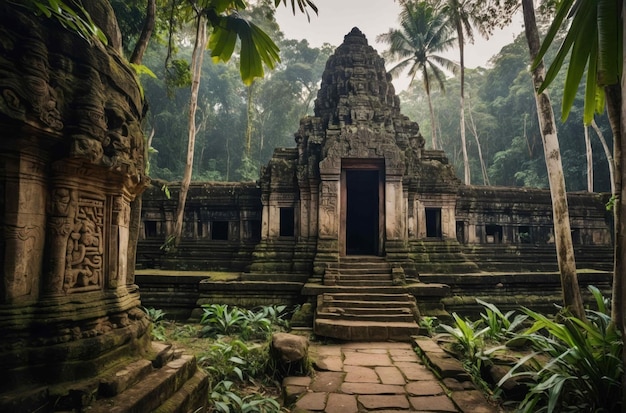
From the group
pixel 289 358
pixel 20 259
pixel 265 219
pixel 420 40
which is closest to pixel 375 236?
pixel 265 219

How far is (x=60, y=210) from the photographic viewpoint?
302 cm

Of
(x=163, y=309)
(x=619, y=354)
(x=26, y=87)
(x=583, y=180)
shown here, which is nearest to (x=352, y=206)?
(x=163, y=309)

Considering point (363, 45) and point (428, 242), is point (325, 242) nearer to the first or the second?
point (428, 242)

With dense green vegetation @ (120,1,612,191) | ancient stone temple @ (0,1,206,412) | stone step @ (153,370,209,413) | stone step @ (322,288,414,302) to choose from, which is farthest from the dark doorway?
dense green vegetation @ (120,1,612,191)

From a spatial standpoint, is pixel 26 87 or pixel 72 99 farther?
pixel 72 99

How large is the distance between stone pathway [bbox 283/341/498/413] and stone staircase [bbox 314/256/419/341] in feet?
2.63

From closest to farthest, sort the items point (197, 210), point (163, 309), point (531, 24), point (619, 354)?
1. point (619, 354)
2. point (531, 24)
3. point (163, 309)
4. point (197, 210)

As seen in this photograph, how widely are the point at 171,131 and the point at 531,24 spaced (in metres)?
24.3

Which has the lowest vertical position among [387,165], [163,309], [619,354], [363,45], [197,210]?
[163,309]

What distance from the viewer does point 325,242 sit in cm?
931

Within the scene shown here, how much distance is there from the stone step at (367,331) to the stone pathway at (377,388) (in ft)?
2.50

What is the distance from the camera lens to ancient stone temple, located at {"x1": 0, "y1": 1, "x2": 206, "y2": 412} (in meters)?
2.63

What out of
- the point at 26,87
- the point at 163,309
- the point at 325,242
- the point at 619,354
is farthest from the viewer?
the point at 325,242

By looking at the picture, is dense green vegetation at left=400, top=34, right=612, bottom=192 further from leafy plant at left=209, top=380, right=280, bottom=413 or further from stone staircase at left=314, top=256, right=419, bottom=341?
leafy plant at left=209, top=380, right=280, bottom=413
